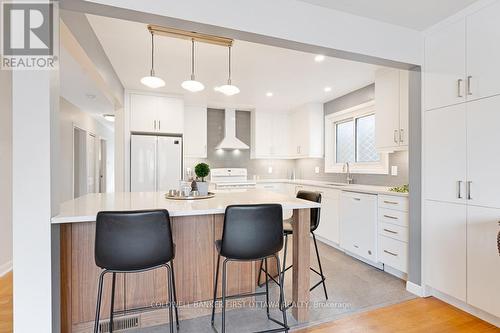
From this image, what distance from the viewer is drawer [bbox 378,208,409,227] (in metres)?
2.59

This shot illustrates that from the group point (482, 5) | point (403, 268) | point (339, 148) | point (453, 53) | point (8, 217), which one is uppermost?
point (482, 5)

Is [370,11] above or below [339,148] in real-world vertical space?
above

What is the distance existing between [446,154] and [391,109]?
3.56ft

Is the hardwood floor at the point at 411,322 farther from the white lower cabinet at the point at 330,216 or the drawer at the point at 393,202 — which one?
the white lower cabinet at the point at 330,216

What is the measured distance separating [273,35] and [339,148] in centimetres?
319

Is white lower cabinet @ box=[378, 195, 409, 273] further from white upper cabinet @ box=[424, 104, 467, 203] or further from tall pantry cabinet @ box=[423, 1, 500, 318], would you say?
white upper cabinet @ box=[424, 104, 467, 203]

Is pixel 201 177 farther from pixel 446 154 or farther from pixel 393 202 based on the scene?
pixel 446 154

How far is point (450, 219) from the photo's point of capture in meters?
2.14

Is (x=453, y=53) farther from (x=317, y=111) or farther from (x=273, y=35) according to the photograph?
(x=317, y=111)

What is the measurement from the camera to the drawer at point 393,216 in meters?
2.59

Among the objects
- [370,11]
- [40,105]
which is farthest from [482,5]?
[40,105]

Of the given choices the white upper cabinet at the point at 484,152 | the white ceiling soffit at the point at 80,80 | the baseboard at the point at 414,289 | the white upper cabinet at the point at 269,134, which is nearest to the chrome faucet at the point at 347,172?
the white upper cabinet at the point at 269,134

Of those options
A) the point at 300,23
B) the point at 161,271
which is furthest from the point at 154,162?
the point at 300,23

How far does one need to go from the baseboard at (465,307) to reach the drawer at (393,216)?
0.63m
